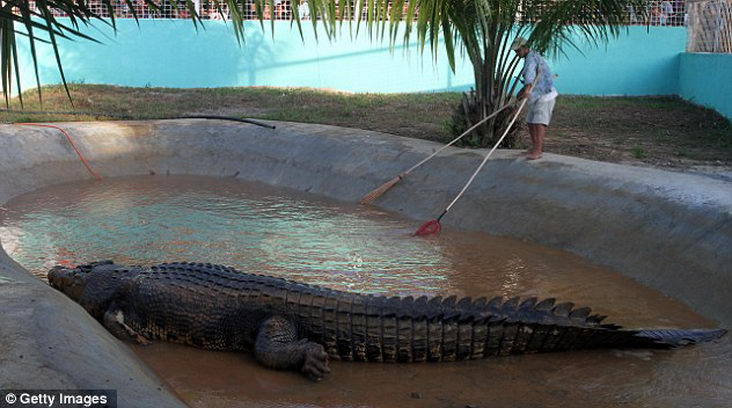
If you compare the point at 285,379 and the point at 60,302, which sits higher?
the point at 60,302

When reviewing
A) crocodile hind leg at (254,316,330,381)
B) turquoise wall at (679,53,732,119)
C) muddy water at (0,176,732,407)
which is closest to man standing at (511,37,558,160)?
muddy water at (0,176,732,407)

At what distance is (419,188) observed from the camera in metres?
8.66

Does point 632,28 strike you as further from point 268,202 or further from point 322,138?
point 268,202

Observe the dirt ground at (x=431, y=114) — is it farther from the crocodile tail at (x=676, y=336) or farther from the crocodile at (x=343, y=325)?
the crocodile at (x=343, y=325)

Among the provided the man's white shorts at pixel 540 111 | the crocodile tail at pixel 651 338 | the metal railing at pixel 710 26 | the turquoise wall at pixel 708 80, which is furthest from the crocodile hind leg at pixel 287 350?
the metal railing at pixel 710 26

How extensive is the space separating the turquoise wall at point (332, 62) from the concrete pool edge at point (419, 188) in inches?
219

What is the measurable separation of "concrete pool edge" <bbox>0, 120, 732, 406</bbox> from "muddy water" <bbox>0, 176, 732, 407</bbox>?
26 centimetres

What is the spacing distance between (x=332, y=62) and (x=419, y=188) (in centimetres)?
896

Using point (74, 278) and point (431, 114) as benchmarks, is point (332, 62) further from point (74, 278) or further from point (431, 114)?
point (74, 278)

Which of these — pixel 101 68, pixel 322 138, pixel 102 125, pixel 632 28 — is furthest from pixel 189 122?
pixel 632 28

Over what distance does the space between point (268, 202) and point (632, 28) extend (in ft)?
36.7

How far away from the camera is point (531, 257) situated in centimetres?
673

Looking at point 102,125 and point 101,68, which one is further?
point 101,68

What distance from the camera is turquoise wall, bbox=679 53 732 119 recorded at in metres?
12.7
